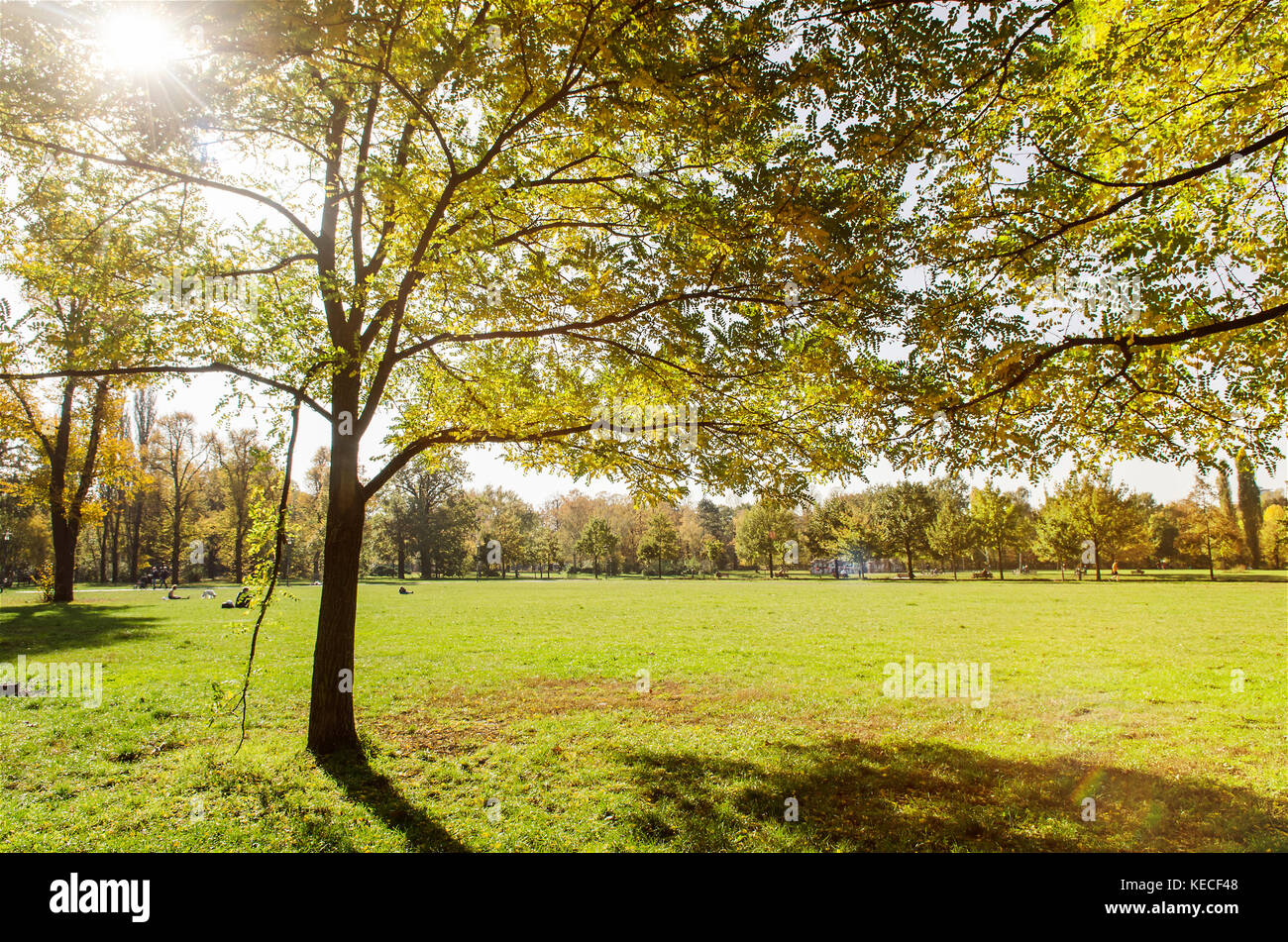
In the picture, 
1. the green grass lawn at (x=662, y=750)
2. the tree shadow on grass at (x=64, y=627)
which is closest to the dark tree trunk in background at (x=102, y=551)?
the tree shadow on grass at (x=64, y=627)

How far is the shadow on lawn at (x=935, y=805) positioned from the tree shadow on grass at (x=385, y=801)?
5.99ft

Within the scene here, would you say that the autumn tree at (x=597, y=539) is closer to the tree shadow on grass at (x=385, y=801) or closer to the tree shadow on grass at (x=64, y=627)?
the tree shadow on grass at (x=64, y=627)

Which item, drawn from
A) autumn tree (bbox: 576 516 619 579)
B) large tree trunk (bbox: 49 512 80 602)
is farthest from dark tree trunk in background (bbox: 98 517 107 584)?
autumn tree (bbox: 576 516 619 579)

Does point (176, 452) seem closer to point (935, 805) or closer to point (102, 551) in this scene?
point (102, 551)

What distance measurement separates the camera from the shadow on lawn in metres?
4.93

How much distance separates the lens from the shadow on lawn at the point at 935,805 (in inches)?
194

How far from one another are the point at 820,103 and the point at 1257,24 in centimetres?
410

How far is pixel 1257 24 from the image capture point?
16.0 ft

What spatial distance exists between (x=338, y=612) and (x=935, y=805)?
7369mm

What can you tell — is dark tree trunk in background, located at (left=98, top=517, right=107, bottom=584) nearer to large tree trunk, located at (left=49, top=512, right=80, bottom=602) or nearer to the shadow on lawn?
large tree trunk, located at (left=49, top=512, right=80, bottom=602)

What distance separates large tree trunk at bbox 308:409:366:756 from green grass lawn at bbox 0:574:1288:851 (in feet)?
1.41

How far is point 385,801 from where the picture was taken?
587 cm
